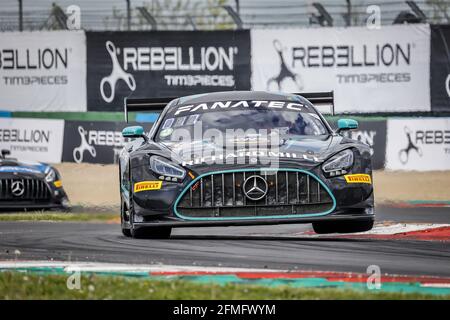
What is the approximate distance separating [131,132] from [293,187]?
1.92 metres

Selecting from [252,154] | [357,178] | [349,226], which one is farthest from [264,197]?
[349,226]

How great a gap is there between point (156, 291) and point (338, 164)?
3.16m

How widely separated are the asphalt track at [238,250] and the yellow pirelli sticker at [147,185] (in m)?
0.48

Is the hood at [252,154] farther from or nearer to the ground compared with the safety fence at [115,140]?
nearer to the ground

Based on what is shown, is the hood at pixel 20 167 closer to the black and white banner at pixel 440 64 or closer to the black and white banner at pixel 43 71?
the black and white banner at pixel 43 71

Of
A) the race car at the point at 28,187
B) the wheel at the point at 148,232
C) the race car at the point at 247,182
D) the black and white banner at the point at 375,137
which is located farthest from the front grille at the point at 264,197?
the black and white banner at the point at 375,137

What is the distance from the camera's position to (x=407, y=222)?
1316 cm

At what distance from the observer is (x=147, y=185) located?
9.95 meters

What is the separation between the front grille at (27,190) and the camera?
50.3 ft

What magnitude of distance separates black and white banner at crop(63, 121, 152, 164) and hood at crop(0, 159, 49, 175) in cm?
749

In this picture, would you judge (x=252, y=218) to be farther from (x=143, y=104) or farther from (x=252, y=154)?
(x=143, y=104)

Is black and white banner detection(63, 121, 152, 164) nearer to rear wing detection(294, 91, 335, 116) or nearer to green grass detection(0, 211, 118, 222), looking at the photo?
green grass detection(0, 211, 118, 222)

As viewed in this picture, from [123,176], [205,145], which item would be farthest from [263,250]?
[123,176]
